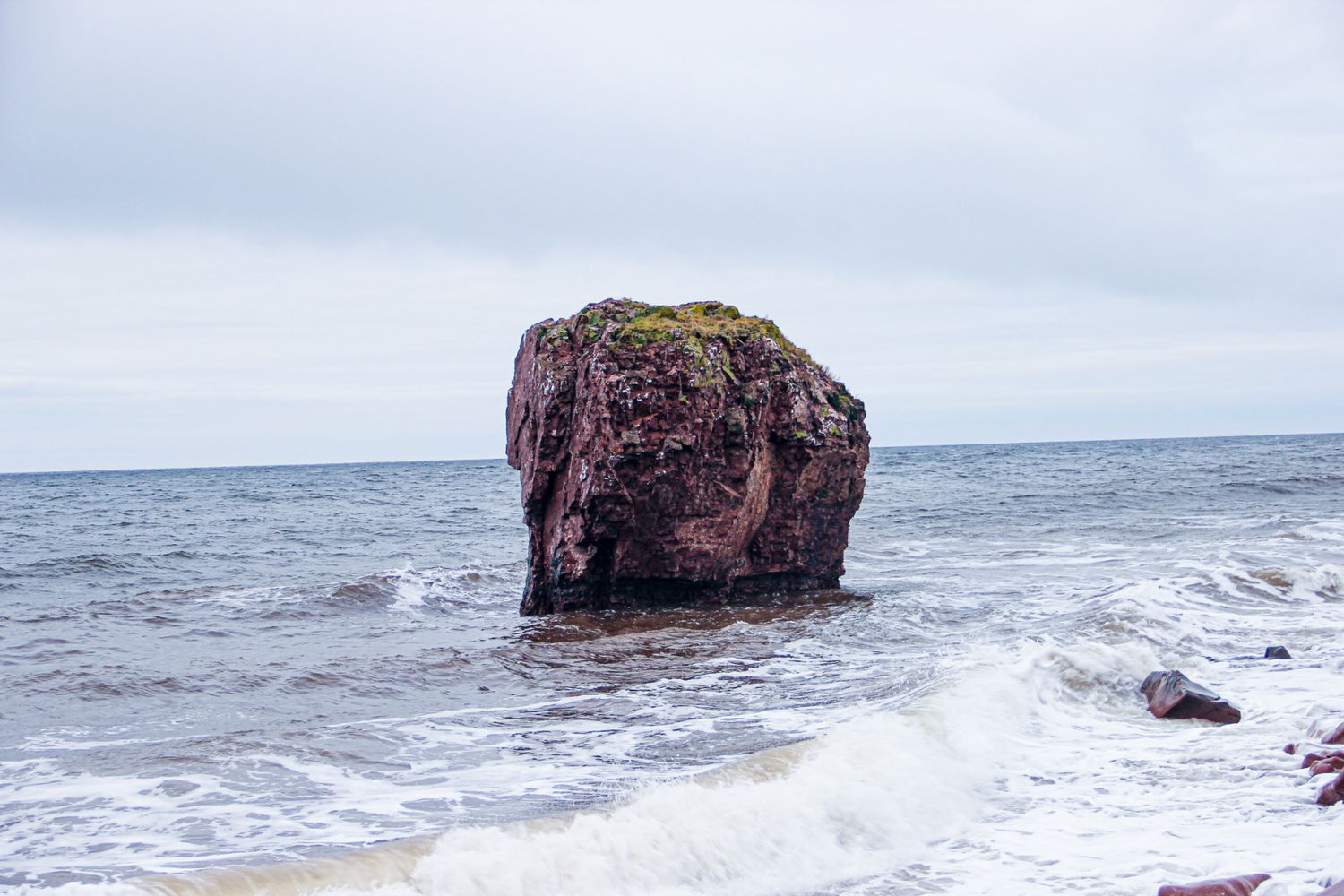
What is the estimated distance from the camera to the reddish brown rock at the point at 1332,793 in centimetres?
570

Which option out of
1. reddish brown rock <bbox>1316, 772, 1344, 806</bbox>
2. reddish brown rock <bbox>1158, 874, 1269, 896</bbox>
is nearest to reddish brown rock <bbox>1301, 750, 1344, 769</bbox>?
reddish brown rock <bbox>1316, 772, 1344, 806</bbox>

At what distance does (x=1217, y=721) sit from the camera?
305 inches

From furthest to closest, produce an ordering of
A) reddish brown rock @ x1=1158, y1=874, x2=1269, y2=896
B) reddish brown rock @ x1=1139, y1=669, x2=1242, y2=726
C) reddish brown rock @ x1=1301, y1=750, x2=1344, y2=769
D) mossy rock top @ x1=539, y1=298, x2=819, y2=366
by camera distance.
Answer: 1. mossy rock top @ x1=539, y1=298, x2=819, y2=366
2. reddish brown rock @ x1=1139, y1=669, x2=1242, y2=726
3. reddish brown rock @ x1=1301, y1=750, x2=1344, y2=769
4. reddish brown rock @ x1=1158, y1=874, x2=1269, y2=896

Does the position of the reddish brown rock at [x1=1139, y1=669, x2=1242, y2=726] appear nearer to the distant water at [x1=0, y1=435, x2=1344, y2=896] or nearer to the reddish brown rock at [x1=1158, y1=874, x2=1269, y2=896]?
the distant water at [x1=0, y1=435, x2=1344, y2=896]

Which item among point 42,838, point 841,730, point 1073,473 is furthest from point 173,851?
point 1073,473

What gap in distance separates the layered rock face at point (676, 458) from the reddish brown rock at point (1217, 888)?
8213 mm

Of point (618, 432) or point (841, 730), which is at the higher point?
point (618, 432)

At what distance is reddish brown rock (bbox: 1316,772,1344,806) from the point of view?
18.7 feet

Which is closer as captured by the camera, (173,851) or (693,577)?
(173,851)

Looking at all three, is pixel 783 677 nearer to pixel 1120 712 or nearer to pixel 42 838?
pixel 1120 712

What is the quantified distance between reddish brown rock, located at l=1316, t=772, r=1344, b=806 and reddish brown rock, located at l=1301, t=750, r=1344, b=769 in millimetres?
632

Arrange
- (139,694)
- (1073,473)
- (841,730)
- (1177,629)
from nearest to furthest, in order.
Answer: (841,730) → (139,694) → (1177,629) → (1073,473)

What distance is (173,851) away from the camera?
5633mm

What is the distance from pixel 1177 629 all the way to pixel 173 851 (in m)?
10.5
